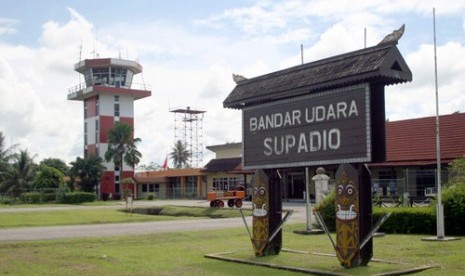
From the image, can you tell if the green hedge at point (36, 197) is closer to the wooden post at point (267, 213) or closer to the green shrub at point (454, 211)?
the green shrub at point (454, 211)

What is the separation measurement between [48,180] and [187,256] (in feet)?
166

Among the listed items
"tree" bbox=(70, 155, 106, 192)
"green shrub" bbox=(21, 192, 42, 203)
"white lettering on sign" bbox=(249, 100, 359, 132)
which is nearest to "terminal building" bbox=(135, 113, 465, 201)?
"white lettering on sign" bbox=(249, 100, 359, 132)

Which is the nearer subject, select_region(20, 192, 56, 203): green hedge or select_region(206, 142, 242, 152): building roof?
select_region(20, 192, 56, 203): green hedge

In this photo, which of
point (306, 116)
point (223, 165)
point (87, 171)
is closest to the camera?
point (306, 116)

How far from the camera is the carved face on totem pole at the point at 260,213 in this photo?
45.8ft

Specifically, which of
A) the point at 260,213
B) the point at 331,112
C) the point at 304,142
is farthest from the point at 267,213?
the point at 331,112

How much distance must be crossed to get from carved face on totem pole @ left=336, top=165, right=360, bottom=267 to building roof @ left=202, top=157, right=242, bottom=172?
43.3 m

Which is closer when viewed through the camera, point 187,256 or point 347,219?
point 347,219

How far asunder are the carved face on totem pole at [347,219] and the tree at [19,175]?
55.2 meters

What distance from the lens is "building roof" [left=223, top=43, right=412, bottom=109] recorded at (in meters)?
11.7

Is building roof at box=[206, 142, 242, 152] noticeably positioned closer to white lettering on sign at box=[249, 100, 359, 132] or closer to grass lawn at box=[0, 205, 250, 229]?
grass lawn at box=[0, 205, 250, 229]

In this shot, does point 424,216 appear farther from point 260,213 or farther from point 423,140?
point 423,140

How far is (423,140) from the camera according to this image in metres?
39.1

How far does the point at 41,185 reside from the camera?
61.5 metres
